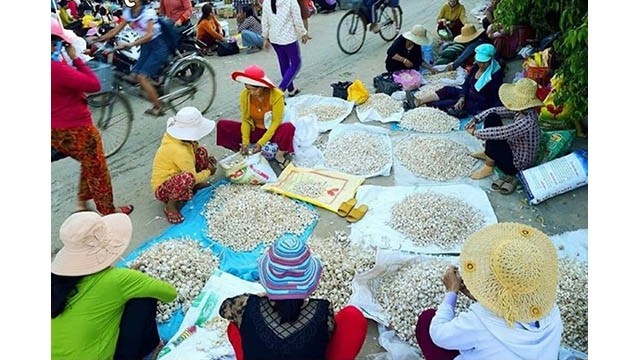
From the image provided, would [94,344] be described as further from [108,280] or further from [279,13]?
[279,13]

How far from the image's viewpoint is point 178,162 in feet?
12.5

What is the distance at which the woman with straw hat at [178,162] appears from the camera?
12.5ft

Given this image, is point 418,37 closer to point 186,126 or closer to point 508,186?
point 508,186

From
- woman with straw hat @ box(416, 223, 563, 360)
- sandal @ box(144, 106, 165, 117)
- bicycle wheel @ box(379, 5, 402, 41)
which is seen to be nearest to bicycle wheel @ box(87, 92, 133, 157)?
sandal @ box(144, 106, 165, 117)

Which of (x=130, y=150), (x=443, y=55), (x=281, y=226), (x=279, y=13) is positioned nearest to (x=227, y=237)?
(x=281, y=226)

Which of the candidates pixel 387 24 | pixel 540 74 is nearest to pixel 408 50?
pixel 540 74

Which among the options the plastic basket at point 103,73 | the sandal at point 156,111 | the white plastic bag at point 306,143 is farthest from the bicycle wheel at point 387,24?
the plastic basket at point 103,73

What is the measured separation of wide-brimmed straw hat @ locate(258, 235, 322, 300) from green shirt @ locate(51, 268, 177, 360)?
2.34 feet

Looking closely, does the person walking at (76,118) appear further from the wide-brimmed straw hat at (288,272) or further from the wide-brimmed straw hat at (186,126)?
the wide-brimmed straw hat at (288,272)

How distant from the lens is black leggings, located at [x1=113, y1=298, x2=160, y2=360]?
2.47m

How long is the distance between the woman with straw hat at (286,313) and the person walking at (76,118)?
1.97 meters

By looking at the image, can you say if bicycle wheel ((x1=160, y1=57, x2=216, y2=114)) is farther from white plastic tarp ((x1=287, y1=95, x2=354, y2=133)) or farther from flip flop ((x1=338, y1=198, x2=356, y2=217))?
flip flop ((x1=338, y1=198, x2=356, y2=217))

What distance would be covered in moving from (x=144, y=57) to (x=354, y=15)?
3414 millimetres

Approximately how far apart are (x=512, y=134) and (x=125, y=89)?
3618 mm
